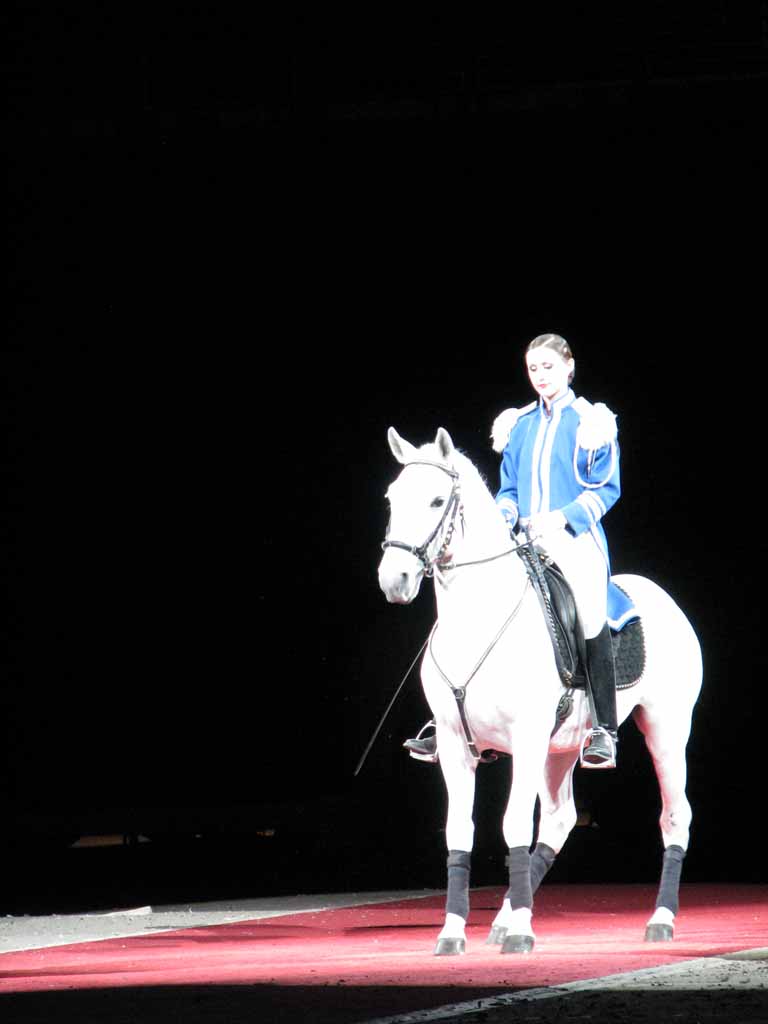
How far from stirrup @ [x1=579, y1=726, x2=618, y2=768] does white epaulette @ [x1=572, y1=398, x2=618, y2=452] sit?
85 cm

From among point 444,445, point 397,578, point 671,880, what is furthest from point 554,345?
point 671,880

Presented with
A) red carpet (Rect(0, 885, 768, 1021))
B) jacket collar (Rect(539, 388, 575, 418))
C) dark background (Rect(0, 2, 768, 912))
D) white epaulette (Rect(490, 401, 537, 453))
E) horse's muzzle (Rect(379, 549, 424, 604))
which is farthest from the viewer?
dark background (Rect(0, 2, 768, 912))

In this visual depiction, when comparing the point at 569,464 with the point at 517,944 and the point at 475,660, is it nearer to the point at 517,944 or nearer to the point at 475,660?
the point at 475,660

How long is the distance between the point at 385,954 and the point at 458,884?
32cm

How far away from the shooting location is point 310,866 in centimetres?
944

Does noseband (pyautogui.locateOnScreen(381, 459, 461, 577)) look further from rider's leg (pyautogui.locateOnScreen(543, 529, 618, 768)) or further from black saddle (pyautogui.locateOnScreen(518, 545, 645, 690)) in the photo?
rider's leg (pyautogui.locateOnScreen(543, 529, 618, 768))

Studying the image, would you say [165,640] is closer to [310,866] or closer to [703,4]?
[310,866]

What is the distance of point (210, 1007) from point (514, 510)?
6.90 ft

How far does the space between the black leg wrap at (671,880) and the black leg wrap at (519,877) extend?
0.60 m

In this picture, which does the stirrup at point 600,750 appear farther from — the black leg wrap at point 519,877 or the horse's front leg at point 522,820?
the black leg wrap at point 519,877

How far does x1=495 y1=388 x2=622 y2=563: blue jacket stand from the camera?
16.6 feet

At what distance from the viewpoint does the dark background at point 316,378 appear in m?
8.29

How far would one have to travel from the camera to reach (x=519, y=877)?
4.78m

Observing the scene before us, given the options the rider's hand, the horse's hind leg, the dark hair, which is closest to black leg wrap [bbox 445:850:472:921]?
the horse's hind leg
